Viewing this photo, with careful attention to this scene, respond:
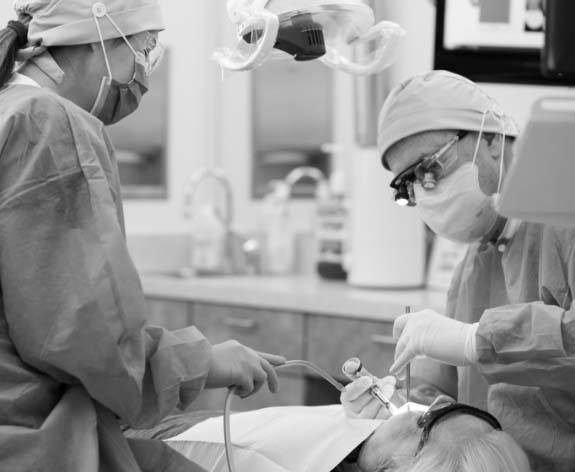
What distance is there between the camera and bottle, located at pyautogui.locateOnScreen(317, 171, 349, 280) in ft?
11.5

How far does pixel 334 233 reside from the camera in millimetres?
3557

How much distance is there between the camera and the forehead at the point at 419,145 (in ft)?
5.58

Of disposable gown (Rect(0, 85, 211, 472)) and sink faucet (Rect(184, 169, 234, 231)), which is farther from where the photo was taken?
sink faucet (Rect(184, 169, 234, 231))

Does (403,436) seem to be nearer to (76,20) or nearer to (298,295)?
(76,20)

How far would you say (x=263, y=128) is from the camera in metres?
4.21

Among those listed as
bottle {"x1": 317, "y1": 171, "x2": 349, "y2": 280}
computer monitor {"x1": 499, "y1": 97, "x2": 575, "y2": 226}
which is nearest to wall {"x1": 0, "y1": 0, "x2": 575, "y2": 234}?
bottle {"x1": 317, "y1": 171, "x2": 349, "y2": 280}

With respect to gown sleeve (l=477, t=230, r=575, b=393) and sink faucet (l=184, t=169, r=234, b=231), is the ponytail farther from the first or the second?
sink faucet (l=184, t=169, r=234, b=231)

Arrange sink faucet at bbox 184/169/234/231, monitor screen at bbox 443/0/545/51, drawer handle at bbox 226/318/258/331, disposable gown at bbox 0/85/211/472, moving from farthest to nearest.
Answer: sink faucet at bbox 184/169/234/231
drawer handle at bbox 226/318/258/331
monitor screen at bbox 443/0/545/51
disposable gown at bbox 0/85/211/472

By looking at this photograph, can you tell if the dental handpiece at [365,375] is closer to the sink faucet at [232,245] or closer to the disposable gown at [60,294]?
the disposable gown at [60,294]

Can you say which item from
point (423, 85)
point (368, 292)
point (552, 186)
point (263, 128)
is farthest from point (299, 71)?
point (552, 186)

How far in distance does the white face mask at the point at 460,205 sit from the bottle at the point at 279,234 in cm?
217

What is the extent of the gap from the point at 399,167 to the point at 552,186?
787 mm

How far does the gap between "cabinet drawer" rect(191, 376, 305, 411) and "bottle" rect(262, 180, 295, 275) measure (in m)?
0.78

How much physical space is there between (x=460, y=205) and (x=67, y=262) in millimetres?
756
